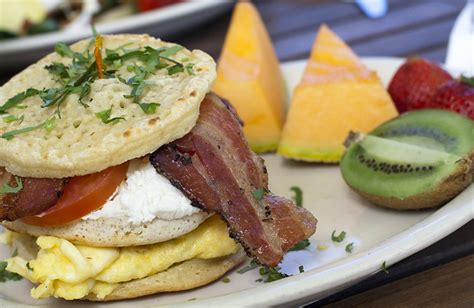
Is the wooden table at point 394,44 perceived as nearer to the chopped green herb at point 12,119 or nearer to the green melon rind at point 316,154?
the green melon rind at point 316,154

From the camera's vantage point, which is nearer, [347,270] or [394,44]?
[347,270]

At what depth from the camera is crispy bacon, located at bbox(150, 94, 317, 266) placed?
1.89 metres

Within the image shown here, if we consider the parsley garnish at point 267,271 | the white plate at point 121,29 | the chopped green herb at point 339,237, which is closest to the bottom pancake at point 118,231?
the parsley garnish at point 267,271

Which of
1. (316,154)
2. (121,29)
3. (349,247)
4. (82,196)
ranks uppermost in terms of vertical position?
(82,196)

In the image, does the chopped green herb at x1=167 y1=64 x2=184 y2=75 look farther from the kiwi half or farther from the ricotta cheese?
the kiwi half

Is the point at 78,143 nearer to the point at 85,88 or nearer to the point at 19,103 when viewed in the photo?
the point at 85,88

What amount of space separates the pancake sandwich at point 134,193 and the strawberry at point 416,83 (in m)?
0.85

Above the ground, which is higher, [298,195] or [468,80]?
[468,80]

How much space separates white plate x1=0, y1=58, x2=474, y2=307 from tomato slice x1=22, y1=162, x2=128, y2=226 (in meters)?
0.26

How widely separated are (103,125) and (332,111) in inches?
41.6

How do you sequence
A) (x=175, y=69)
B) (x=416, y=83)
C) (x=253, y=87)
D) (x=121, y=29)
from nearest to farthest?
(x=175, y=69) → (x=416, y=83) → (x=253, y=87) → (x=121, y=29)

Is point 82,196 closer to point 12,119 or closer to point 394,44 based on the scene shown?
point 12,119

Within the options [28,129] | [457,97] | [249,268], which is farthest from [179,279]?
[457,97]

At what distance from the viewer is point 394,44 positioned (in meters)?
3.70
